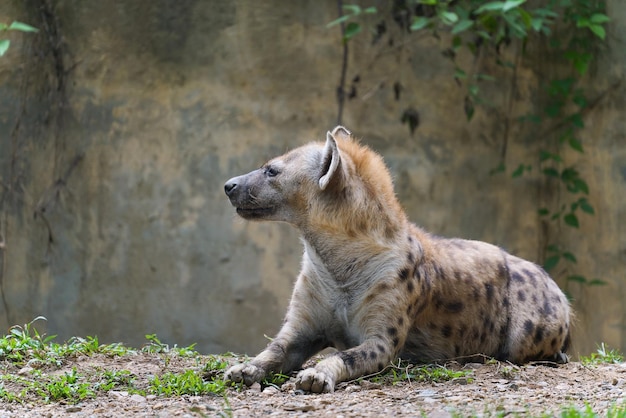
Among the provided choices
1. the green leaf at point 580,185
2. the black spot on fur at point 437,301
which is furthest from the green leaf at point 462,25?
the black spot on fur at point 437,301

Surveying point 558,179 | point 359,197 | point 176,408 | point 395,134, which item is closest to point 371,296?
point 359,197

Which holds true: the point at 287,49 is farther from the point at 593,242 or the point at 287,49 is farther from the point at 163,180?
the point at 593,242

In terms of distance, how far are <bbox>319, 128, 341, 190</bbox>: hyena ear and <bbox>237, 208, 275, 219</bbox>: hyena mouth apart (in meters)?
0.30

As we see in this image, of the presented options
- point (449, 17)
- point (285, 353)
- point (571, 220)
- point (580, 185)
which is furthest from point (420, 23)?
point (285, 353)

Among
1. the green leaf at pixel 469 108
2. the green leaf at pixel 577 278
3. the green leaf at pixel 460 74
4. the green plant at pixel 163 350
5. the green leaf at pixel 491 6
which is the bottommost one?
the green leaf at pixel 577 278

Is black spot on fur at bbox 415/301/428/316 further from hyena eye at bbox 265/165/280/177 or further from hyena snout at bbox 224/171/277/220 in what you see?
hyena eye at bbox 265/165/280/177

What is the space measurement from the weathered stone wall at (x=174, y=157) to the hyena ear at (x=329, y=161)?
3.00 meters

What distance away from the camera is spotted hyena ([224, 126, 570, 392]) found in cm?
429

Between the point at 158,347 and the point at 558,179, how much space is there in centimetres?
400

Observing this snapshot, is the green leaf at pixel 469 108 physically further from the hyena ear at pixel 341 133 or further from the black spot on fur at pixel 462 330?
the black spot on fur at pixel 462 330

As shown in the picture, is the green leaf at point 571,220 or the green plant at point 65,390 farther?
the green leaf at point 571,220

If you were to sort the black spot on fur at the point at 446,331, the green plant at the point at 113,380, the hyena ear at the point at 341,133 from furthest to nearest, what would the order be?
the hyena ear at the point at 341,133
the black spot on fur at the point at 446,331
the green plant at the point at 113,380

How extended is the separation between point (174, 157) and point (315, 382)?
3.83 metres

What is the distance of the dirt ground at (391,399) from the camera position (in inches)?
135
